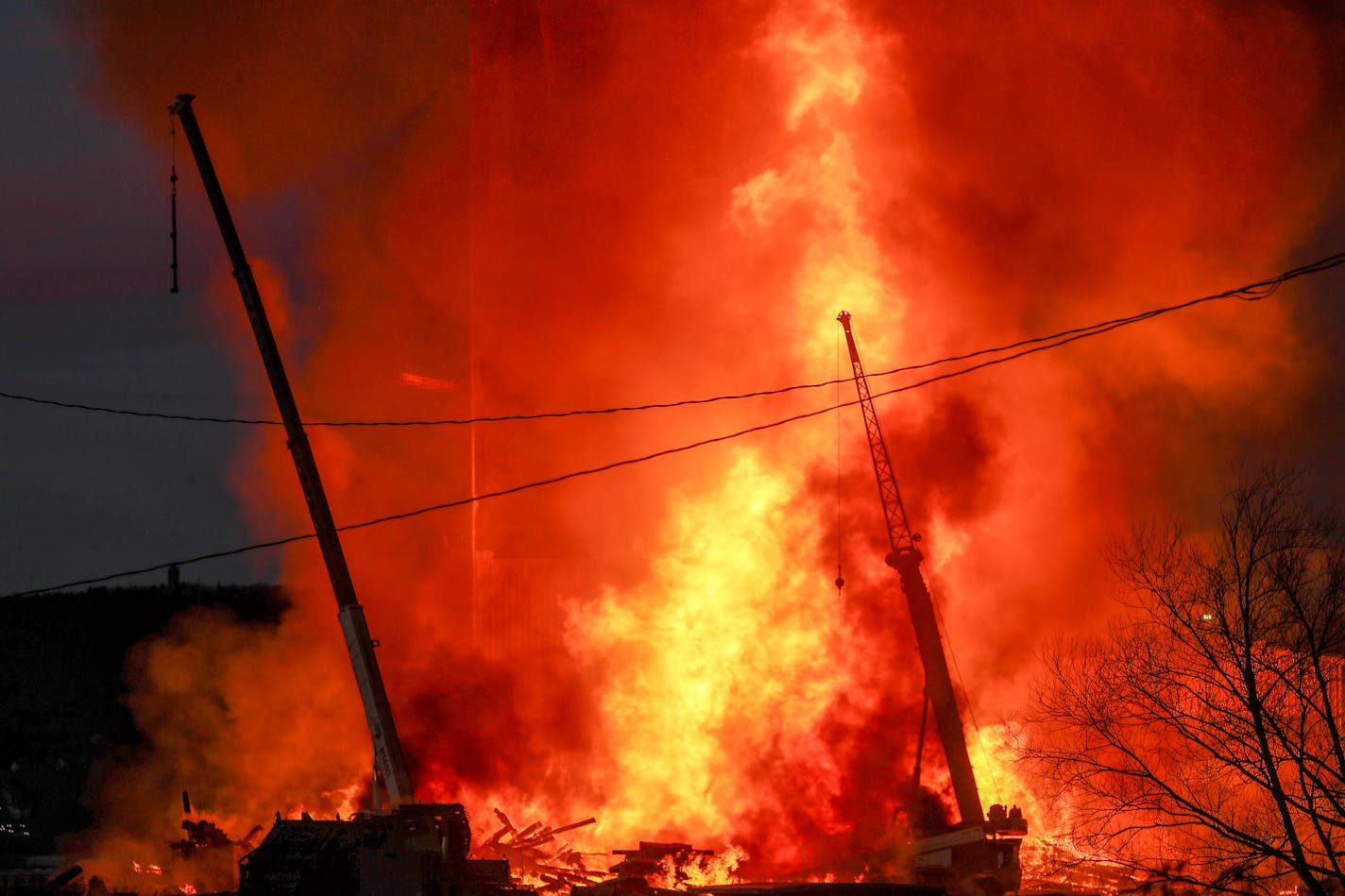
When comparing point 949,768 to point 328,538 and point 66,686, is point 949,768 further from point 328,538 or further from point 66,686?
point 66,686

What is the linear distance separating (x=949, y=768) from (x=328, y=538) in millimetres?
17791

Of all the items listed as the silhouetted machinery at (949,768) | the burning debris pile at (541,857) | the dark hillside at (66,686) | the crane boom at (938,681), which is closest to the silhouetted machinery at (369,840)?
the burning debris pile at (541,857)

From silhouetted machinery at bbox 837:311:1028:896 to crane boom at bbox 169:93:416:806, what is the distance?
1313cm

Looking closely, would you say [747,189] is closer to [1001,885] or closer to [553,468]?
[553,468]

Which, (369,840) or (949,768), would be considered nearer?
(369,840)

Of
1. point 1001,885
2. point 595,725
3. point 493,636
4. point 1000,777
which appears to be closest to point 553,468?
point 493,636

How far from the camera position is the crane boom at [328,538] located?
21.3m

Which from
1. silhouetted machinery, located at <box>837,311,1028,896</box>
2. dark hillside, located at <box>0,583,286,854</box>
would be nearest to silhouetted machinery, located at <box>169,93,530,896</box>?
silhouetted machinery, located at <box>837,311,1028,896</box>

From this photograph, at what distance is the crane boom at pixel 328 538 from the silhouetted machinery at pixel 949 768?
13130mm

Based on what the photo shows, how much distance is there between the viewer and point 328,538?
22.0m

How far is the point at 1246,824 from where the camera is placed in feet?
80.4

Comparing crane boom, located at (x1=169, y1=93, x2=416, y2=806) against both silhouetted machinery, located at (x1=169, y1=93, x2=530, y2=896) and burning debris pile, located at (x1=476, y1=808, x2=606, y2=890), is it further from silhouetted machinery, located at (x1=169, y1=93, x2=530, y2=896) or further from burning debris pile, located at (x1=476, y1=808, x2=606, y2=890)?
burning debris pile, located at (x1=476, y1=808, x2=606, y2=890)

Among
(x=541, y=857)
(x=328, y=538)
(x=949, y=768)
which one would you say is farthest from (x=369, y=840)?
(x=949, y=768)

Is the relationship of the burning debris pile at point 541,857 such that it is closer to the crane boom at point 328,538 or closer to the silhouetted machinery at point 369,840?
the silhouetted machinery at point 369,840
